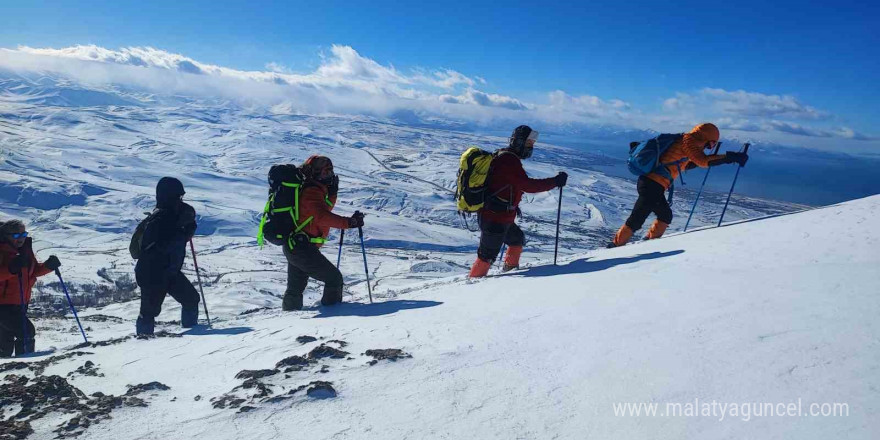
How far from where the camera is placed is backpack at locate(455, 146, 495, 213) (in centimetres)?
818

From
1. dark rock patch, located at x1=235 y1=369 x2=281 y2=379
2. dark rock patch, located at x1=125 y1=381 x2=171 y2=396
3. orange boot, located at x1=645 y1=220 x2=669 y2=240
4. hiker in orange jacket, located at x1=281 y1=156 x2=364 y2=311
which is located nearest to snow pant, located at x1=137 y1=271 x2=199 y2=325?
hiker in orange jacket, located at x1=281 y1=156 x2=364 y2=311

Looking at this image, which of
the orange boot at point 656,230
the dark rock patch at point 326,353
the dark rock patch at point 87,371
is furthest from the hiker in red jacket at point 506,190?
the dark rock patch at point 87,371

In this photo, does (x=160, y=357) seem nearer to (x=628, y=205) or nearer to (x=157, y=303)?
(x=157, y=303)

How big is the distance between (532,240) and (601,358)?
86036 mm

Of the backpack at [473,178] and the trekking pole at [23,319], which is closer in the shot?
the trekking pole at [23,319]

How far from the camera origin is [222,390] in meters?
3.33

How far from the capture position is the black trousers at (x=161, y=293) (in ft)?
23.3

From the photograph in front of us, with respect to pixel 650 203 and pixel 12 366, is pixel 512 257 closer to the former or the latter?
pixel 650 203

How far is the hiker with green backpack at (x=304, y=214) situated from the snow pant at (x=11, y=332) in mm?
3547

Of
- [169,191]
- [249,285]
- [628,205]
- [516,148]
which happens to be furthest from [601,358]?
[628,205]

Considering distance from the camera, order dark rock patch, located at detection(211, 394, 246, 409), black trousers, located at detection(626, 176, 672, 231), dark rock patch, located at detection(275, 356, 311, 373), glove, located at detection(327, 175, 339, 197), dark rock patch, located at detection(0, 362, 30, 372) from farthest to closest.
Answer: black trousers, located at detection(626, 176, 672, 231) < glove, located at detection(327, 175, 339, 197) < dark rock patch, located at detection(0, 362, 30, 372) < dark rock patch, located at detection(275, 356, 311, 373) < dark rock patch, located at detection(211, 394, 246, 409)

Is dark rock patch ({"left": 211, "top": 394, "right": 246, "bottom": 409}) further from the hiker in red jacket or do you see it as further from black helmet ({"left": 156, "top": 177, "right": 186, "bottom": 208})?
the hiker in red jacket

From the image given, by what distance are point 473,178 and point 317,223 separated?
113 inches

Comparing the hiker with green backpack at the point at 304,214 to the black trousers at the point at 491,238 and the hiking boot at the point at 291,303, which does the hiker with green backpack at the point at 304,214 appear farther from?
the black trousers at the point at 491,238
